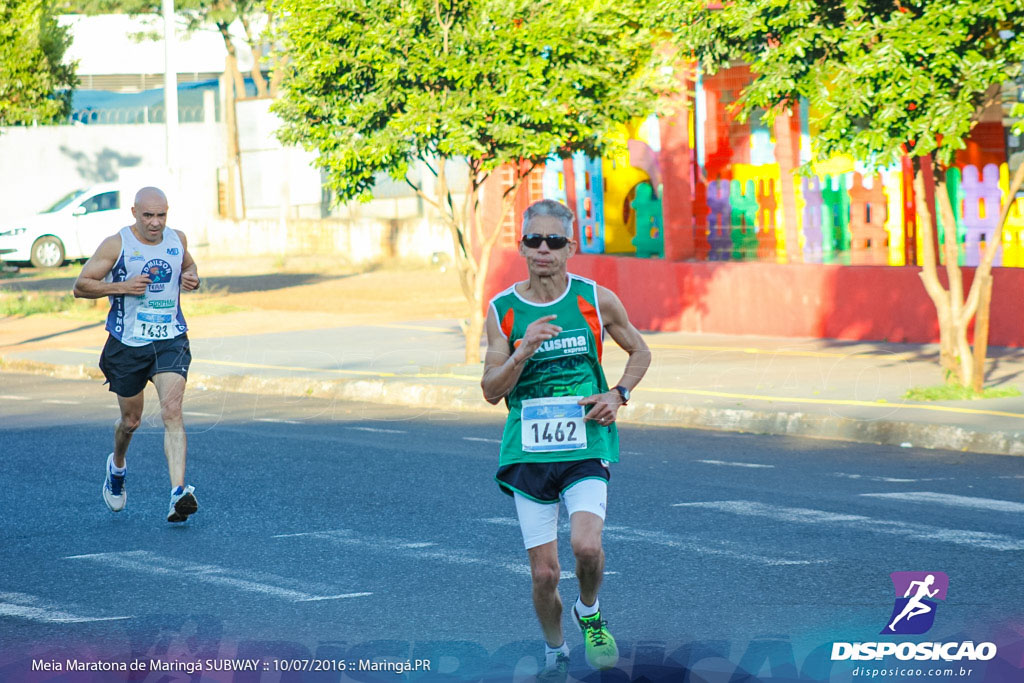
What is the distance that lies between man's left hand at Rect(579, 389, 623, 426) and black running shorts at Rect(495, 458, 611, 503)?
0.16 metres

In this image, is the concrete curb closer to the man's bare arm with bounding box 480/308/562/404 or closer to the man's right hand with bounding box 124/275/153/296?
the man's right hand with bounding box 124/275/153/296

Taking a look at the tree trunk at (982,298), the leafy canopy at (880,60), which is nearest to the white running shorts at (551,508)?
the leafy canopy at (880,60)

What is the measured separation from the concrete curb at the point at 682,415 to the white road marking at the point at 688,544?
4.13 metres

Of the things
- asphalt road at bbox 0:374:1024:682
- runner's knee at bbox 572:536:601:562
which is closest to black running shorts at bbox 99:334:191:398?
asphalt road at bbox 0:374:1024:682

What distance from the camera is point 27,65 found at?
28406 millimetres

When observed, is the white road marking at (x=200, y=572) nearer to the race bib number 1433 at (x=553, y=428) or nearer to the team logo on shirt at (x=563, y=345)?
the race bib number 1433 at (x=553, y=428)

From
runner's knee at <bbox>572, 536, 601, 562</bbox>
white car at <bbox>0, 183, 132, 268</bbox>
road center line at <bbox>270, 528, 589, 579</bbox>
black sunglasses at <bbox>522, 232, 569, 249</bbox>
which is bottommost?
road center line at <bbox>270, 528, 589, 579</bbox>

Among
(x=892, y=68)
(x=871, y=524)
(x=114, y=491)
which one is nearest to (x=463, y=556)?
(x=871, y=524)

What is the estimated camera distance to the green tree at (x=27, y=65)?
2809cm

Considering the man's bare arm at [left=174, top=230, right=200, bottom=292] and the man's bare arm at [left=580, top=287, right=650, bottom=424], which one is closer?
the man's bare arm at [left=580, top=287, right=650, bottom=424]

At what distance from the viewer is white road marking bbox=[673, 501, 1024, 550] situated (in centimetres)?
820

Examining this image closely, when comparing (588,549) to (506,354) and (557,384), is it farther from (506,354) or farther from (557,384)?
(506,354)

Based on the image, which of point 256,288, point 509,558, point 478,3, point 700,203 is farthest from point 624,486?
point 256,288

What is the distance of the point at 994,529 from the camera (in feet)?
28.1
